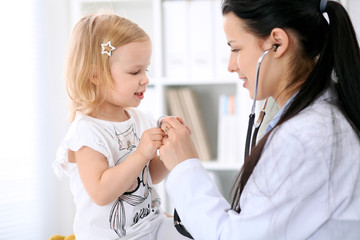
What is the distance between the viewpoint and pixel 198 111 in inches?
93.2

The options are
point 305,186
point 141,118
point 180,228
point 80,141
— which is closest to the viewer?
point 305,186

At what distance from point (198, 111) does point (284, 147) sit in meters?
1.53

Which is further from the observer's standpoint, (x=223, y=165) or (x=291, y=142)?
(x=223, y=165)

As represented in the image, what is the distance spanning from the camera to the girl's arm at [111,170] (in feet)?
3.71

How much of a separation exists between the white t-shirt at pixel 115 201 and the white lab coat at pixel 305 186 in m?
0.40

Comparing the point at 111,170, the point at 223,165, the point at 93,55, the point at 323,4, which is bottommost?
the point at 223,165

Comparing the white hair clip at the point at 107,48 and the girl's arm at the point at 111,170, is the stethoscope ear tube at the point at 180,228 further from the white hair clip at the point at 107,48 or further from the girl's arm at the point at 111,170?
the white hair clip at the point at 107,48

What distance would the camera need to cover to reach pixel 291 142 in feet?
2.77

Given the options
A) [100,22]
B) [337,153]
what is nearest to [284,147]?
[337,153]

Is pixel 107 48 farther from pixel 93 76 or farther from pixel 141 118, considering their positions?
pixel 141 118

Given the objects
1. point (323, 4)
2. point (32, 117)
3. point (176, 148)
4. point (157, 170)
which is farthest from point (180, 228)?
point (32, 117)

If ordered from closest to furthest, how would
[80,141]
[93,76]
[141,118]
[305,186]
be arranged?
[305,186] → [80,141] → [93,76] → [141,118]

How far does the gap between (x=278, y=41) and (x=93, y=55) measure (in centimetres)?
58

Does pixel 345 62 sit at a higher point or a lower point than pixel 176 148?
higher
